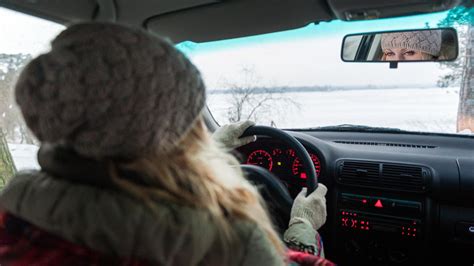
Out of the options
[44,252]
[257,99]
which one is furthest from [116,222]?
[257,99]

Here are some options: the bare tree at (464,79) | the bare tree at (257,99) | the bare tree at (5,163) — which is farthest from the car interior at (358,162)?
the bare tree at (5,163)

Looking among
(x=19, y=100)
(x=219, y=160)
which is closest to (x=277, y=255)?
(x=219, y=160)

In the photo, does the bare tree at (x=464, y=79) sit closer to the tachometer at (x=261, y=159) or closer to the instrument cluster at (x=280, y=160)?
the instrument cluster at (x=280, y=160)

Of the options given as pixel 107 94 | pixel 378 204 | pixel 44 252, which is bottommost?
pixel 378 204

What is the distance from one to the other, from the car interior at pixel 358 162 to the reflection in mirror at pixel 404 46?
0.03 meters

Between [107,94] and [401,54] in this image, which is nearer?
[107,94]

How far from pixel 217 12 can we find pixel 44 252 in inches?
87.8

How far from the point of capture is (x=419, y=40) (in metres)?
3.14

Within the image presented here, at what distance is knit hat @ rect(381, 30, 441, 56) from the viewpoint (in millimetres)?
3117

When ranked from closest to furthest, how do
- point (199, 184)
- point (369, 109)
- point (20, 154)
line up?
point (199, 184) → point (20, 154) → point (369, 109)

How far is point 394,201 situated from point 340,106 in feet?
3.13

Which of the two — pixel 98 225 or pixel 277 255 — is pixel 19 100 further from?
pixel 277 255

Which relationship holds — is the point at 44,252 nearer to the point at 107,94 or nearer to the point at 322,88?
the point at 107,94

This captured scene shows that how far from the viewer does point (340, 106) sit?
3.96m
